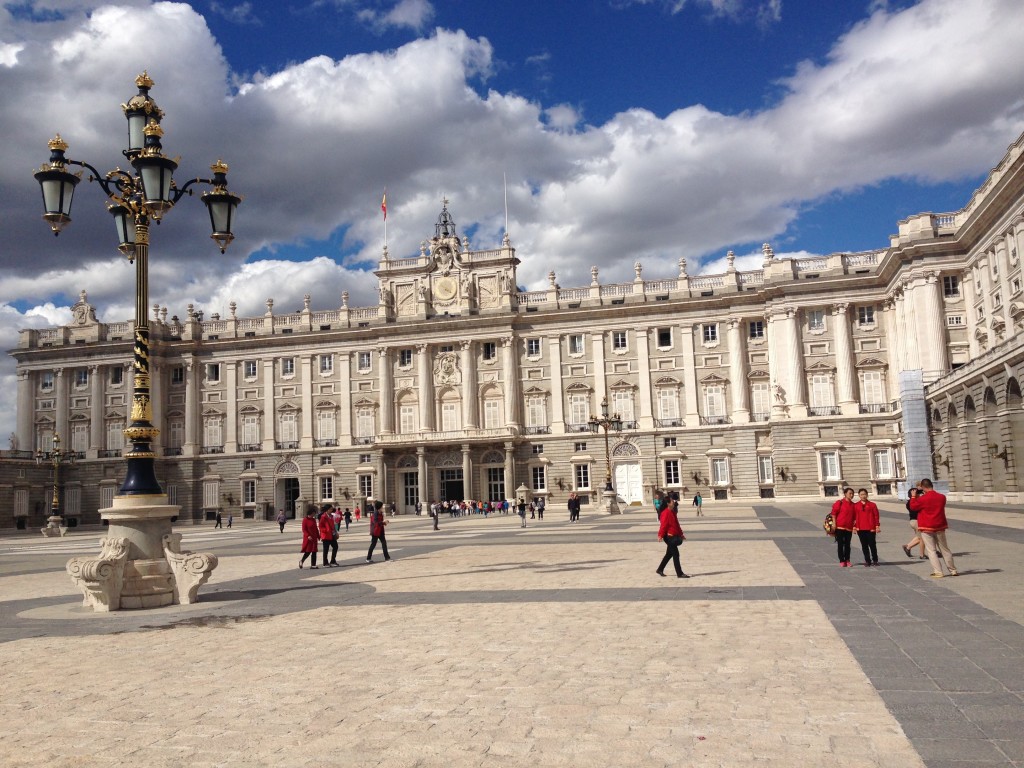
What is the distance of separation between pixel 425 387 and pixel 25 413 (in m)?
33.8

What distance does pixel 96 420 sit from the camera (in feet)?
225

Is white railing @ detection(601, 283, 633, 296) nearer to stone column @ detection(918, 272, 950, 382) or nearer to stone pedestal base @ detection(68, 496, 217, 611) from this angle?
stone column @ detection(918, 272, 950, 382)

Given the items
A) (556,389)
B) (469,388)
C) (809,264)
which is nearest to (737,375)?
(809,264)

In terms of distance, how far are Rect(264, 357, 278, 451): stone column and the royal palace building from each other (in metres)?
0.18

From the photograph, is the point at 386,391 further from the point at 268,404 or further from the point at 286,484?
the point at 286,484

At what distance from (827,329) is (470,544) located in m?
39.5

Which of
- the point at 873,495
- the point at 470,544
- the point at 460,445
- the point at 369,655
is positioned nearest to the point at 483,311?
the point at 460,445

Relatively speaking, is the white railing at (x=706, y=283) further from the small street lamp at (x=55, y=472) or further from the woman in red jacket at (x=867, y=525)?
the woman in red jacket at (x=867, y=525)

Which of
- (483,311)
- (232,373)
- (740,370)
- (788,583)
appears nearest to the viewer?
(788,583)

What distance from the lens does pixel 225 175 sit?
1421 centimetres

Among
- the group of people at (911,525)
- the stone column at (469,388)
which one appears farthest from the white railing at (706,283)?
the group of people at (911,525)

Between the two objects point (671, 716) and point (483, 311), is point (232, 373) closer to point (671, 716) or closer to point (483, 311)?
point (483, 311)

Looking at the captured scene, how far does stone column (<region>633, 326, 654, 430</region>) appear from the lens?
60.6 metres

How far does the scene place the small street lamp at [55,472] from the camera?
171ft
